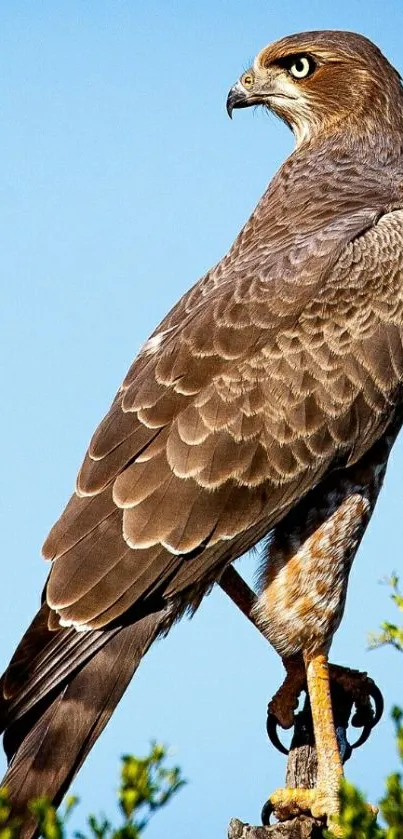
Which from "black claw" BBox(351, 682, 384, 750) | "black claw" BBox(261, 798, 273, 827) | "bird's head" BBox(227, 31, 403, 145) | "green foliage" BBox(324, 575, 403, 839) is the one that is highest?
"bird's head" BBox(227, 31, 403, 145)

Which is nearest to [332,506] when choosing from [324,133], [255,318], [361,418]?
[361,418]

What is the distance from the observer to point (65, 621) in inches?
223

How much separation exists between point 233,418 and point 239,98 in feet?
9.35

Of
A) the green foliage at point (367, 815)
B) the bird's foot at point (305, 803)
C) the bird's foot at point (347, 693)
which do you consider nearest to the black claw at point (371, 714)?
the bird's foot at point (347, 693)

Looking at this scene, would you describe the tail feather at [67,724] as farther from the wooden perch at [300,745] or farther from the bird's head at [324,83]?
the bird's head at [324,83]

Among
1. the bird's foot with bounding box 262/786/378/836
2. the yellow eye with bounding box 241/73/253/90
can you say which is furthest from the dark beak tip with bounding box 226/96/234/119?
the bird's foot with bounding box 262/786/378/836

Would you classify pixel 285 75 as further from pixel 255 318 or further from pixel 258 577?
pixel 258 577

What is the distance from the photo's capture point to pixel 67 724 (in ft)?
18.2

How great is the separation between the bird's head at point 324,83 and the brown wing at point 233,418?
4.58ft

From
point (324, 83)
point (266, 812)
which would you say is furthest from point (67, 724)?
point (324, 83)

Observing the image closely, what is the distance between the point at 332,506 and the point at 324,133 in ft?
8.92

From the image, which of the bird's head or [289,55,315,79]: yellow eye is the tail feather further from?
[289,55,315,79]: yellow eye

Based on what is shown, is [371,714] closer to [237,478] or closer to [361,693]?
[361,693]

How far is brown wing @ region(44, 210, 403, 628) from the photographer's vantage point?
5918 mm
